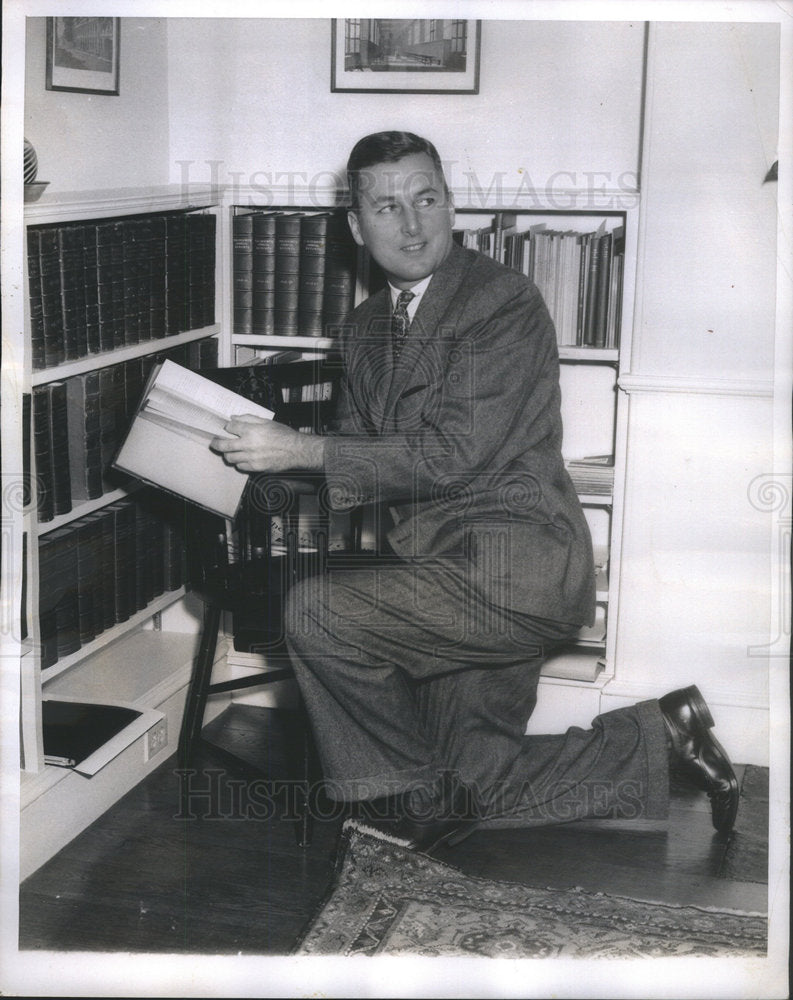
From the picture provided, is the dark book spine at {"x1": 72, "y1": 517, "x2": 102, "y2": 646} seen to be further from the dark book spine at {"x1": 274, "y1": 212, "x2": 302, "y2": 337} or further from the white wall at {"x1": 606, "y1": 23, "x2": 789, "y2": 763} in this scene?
the white wall at {"x1": 606, "y1": 23, "x2": 789, "y2": 763}

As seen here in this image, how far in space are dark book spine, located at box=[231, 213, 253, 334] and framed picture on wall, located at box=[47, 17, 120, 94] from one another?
44 cm

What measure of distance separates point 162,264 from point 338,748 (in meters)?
1.24

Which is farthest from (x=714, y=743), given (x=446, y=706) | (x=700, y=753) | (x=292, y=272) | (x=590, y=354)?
(x=292, y=272)

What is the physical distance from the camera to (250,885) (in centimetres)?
227

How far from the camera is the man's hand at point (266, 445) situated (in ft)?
7.49

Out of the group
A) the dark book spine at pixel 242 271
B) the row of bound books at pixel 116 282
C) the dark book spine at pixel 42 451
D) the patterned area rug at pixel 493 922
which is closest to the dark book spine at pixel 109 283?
the row of bound books at pixel 116 282

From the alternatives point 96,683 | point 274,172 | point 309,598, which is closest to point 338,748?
point 309,598

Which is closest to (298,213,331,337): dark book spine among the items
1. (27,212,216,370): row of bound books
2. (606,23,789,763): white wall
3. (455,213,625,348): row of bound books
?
(27,212,216,370): row of bound books

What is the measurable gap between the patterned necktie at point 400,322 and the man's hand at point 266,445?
36 centimetres

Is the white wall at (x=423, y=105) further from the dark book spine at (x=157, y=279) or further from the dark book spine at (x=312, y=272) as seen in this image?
the dark book spine at (x=157, y=279)

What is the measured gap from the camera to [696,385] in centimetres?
263

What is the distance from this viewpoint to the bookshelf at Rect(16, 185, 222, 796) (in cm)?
224

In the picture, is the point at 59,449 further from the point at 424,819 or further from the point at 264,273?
the point at 424,819

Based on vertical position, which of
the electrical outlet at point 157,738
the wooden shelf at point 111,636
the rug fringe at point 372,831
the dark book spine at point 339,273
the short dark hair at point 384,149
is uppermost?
the short dark hair at point 384,149
